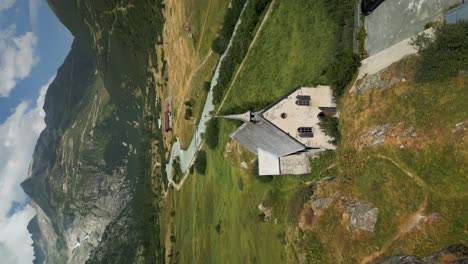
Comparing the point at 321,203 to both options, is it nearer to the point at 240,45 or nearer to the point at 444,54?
the point at 444,54

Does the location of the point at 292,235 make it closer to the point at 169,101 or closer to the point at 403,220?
the point at 403,220

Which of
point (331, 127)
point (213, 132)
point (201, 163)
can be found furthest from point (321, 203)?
point (201, 163)

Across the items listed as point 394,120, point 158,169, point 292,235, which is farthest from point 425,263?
point 158,169

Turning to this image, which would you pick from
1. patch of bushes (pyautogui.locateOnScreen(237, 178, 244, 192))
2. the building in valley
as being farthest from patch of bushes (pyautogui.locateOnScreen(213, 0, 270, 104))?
the building in valley

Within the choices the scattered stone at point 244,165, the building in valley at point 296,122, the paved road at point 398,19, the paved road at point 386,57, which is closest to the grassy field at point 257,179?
the scattered stone at point 244,165

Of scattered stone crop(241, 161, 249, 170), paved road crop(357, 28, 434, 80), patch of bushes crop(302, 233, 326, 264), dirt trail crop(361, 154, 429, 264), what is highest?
paved road crop(357, 28, 434, 80)

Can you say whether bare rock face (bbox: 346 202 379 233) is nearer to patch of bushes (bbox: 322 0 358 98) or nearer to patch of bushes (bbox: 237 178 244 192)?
patch of bushes (bbox: 322 0 358 98)
